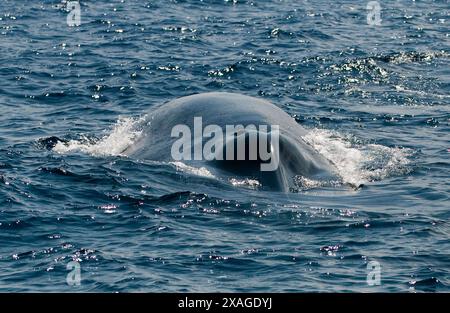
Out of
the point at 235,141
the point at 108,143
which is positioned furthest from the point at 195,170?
the point at 108,143

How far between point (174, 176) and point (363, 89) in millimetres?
12943

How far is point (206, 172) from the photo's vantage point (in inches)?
829

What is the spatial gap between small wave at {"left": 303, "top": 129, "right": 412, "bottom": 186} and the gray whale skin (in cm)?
45

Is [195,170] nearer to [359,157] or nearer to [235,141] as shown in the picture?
[235,141]

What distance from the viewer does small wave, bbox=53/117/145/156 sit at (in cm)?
2461

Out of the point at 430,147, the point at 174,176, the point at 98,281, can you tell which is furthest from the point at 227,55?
the point at 98,281

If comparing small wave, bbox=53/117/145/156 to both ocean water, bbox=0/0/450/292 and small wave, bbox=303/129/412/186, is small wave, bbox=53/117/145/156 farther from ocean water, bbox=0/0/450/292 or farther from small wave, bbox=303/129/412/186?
small wave, bbox=303/129/412/186

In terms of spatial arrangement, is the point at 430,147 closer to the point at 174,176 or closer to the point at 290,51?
the point at 174,176

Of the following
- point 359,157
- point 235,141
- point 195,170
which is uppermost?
point 235,141

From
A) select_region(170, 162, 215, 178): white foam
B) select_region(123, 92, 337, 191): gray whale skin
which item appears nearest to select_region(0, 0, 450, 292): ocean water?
select_region(170, 162, 215, 178): white foam

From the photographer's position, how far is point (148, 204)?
20.0 m

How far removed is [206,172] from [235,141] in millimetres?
909

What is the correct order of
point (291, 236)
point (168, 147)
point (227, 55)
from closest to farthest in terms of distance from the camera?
1. point (291, 236)
2. point (168, 147)
3. point (227, 55)

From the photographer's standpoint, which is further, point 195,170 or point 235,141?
point 195,170
